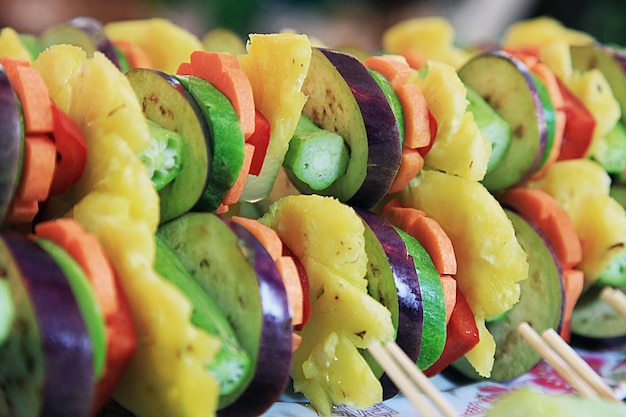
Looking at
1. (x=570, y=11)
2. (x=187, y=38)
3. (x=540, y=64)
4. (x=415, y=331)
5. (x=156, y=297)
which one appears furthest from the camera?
(x=570, y=11)

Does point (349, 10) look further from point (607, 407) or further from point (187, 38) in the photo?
point (607, 407)

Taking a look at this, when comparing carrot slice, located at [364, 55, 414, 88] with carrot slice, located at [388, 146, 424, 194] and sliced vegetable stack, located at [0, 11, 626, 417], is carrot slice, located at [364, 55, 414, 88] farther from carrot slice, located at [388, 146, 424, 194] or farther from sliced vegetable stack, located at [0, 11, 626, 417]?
carrot slice, located at [388, 146, 424, 194]

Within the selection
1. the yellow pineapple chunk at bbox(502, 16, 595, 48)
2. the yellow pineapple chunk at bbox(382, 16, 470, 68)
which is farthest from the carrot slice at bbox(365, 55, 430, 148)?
the yellow pineapple chunk at bbox(502, 16, 595, 48)

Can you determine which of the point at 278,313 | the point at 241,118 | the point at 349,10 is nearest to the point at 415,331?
the point at 278,313

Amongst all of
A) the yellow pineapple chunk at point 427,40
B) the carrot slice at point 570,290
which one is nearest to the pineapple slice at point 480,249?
the carrot slice at point 570,290

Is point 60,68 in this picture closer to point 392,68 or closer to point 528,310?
point 392,68

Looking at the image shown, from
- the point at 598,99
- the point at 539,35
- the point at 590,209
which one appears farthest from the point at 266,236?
the point at 539,35

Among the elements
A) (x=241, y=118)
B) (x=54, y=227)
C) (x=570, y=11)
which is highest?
(x=241, y=118)

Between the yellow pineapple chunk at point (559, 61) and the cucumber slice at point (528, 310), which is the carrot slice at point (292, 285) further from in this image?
the yellow pineapple chunk at point (559, 61)
